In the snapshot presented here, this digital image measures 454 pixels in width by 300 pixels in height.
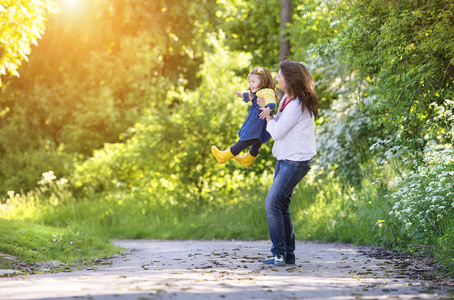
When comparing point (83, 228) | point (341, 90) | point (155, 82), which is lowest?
point (83, 228)

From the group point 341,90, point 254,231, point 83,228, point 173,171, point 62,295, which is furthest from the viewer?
point 173,171

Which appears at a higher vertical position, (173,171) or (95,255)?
(173,171)

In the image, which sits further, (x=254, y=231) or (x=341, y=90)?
(x=341, y=90)

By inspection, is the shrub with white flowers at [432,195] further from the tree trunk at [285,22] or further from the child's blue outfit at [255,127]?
the tree trunk at [285,22]

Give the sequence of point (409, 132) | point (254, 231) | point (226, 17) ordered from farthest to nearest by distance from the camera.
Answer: point (226, 17) → point (254, 231) → point (409, 132)

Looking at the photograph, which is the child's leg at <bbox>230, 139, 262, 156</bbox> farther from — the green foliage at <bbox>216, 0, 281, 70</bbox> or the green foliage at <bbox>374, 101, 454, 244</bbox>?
the green foliage at <bbox>216, 0, 281, 70</bbox>

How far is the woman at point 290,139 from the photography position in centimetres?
604

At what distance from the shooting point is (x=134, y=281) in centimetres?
496

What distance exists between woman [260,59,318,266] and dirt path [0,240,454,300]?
53cm

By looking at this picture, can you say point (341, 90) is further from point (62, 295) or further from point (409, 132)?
point (62, 295)

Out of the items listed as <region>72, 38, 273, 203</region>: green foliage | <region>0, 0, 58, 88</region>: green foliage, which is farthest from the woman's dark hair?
<region>72, 38, 273, 203</region>: green foliage

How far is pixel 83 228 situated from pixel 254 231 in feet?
14.4

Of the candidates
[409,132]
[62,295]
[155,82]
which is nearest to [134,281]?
[62,295]

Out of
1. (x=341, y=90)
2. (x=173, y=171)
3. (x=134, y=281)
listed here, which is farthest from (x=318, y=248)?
(x=173, y=171)
